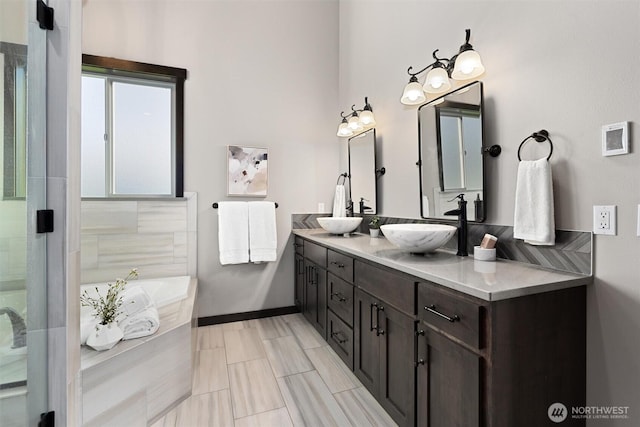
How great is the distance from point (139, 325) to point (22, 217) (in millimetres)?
946

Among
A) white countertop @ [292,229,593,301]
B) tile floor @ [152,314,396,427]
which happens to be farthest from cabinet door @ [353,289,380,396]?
white countertop @ [292,229,593,301]

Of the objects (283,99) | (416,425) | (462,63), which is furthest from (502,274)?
(283,99)

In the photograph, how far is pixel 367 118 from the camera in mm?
2781

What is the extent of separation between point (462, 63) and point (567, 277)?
1.24 meters

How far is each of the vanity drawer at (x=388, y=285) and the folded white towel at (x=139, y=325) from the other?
49.8 inches

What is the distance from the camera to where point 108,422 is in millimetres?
1507

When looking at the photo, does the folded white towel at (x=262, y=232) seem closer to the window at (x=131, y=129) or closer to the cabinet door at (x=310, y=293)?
the cabinet door at (x=310, y=293)

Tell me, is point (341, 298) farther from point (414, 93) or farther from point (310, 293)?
point (414, 93)

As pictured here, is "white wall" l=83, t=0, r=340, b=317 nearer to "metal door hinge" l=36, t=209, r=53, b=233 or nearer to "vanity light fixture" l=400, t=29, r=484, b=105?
"vanity light fixture" l=400, t=29, r=484, b=105

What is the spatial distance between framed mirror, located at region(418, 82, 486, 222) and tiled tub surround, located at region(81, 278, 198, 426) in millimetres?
1883

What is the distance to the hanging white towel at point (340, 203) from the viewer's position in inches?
125

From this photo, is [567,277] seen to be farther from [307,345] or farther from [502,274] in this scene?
[307,345]

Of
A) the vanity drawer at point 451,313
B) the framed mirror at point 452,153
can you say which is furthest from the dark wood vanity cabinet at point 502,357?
the framed mirror at point 452,153

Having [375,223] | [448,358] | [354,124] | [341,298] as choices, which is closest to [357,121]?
[354,124]
